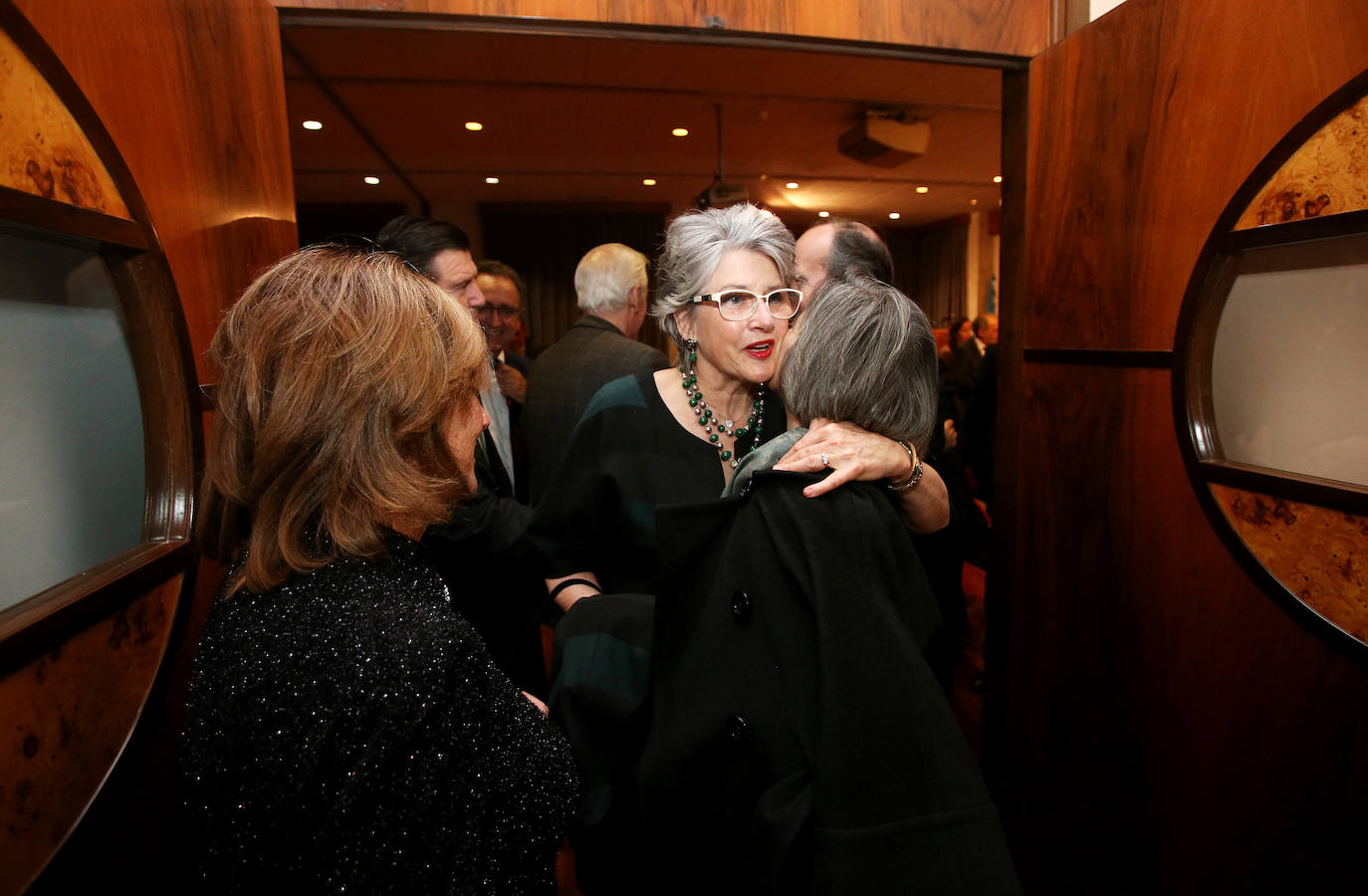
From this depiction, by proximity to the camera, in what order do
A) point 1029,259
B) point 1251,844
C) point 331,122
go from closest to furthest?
point 1251,844, point 1029,259, point 331,122

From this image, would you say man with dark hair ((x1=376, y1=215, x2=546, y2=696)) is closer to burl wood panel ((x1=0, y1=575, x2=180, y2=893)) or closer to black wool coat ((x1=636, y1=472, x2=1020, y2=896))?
burl wood panel ((x1=0, y1=575, x2=180, y2=893))

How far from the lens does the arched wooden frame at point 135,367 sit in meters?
0.85

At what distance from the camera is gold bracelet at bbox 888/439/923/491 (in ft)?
3.67

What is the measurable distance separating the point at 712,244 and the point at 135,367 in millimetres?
1026

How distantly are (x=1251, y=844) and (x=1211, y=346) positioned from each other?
98 centimetres

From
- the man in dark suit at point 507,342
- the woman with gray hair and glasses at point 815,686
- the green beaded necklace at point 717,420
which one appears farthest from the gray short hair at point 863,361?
the man in dark suit at point 507,342

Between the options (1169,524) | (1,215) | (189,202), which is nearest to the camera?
(1,215)

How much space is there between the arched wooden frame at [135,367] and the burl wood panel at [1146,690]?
74.4 inches

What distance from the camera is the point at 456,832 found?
816 mm

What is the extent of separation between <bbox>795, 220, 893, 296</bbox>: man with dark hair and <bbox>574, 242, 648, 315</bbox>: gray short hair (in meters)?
0.99

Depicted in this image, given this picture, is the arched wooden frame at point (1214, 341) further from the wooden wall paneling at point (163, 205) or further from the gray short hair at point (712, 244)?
the wooden wall paneling at point (163, 205)

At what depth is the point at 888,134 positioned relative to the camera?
4723 mm

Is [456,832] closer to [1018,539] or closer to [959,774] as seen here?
[959,774]

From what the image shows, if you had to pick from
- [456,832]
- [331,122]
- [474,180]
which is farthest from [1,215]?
[474,180]
